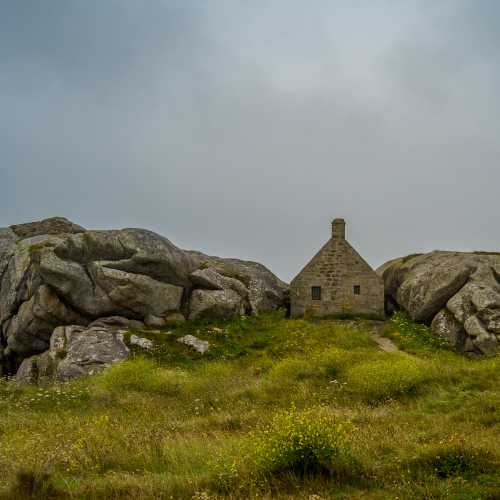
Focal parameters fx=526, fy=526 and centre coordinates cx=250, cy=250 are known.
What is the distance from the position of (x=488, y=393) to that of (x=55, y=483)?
40.2 feet

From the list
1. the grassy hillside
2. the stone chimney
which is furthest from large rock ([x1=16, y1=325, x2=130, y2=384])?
the stone chimney

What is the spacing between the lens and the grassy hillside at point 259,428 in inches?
342

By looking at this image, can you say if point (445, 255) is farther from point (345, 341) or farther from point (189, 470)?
point (189, 470)

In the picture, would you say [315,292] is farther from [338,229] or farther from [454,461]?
[454,461]

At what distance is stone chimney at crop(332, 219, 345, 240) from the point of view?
35812mm

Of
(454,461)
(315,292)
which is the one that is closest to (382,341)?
(315,292)

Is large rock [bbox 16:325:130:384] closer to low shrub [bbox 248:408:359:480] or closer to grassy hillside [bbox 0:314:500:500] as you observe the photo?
grassy hillside [bbox 0:314:500:500]

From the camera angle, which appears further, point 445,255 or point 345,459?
point 445,255

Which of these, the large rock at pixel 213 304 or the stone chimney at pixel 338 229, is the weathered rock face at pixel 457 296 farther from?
the large rock at pixel 213 304

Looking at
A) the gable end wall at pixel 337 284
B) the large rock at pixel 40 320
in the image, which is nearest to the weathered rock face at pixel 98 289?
the large rock at pixel 40 320

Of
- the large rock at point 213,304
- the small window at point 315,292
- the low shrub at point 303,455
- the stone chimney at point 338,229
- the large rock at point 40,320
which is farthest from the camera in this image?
the stone chimney at point 338,229

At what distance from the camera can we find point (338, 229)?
118 feet

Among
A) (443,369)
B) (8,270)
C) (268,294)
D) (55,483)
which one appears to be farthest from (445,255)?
(55,483)

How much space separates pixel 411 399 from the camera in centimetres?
1600
